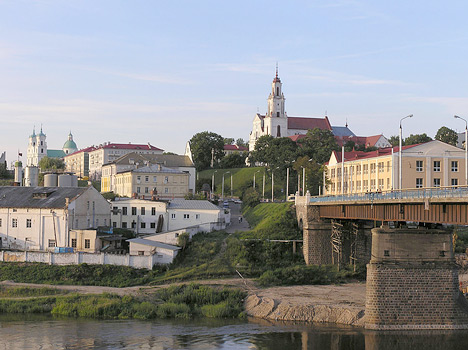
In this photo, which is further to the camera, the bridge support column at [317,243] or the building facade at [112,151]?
the building facade at [112,151]

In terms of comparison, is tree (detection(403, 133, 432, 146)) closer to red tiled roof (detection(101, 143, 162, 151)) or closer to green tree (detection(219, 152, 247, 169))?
green tree (detection(219, 152, 247, 169))

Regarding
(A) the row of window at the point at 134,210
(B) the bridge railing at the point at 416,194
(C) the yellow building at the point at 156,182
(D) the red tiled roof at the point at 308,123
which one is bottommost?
(A) the row of window at the point at 134,210

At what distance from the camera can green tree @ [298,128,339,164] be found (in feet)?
390

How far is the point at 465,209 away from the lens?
122ft

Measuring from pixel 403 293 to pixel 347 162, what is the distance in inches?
2076

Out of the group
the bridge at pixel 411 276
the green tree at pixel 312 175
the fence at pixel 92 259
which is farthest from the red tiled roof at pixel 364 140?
the bridge at pixel 411 276

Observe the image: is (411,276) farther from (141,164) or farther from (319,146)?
(141,164)

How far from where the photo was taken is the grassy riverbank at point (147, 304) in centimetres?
4912

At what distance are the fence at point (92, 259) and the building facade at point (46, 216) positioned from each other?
472 centimetres

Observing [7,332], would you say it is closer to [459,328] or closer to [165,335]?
[165,335]

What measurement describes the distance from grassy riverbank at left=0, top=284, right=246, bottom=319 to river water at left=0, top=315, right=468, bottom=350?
189 centimetres

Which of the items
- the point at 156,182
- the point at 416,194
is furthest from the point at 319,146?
the point at 416,194

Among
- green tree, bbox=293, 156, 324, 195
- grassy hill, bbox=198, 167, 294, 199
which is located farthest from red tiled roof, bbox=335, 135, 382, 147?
green tree, bbox=293, 156, 324, 195

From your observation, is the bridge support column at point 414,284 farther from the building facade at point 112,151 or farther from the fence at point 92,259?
the building facade at point 112,151
